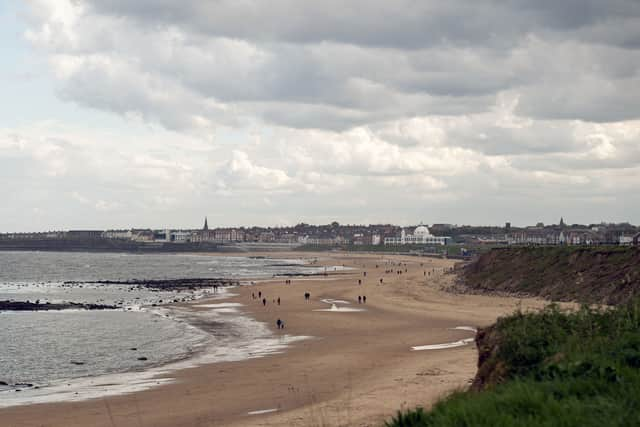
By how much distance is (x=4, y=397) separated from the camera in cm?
2558

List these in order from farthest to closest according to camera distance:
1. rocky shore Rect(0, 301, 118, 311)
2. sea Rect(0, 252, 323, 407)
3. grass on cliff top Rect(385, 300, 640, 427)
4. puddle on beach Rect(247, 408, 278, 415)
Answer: rocky shore Rect(0, 301, 118, 311)
sea Rect(0, 252, 323, 407)
puddle on beach Rect(247, 408, 278, 415)
grass on cliff top Rect(385, 300, 640, 427)

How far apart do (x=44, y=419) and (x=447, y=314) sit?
108ft

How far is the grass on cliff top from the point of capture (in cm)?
863

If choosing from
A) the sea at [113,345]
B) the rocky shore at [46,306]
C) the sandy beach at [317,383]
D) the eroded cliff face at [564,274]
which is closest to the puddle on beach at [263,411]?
the sandy beach at [317,383]

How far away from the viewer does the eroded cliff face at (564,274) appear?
49688 millimetres

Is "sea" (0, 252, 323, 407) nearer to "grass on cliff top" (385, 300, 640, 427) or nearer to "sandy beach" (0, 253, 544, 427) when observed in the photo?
"sandy beach" (0, 253, 544, 427)

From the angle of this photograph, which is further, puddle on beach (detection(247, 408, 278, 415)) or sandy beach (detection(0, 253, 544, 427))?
puddle on beach (detection(247, 408, 278, 415))

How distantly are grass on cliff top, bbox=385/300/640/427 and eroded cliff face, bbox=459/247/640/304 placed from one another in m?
31.9

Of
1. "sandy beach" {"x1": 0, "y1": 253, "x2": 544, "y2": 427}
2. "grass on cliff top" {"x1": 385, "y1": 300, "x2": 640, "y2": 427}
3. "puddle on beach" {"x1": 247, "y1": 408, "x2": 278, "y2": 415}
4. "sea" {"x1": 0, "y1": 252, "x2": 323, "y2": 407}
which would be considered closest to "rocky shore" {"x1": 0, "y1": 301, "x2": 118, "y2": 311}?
"sea" {"x1": 0, "y1": 252, "x2": 323, "y2": 407}

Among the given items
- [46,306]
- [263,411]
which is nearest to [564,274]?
[263,411]

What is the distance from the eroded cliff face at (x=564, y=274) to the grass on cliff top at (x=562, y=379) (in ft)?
105

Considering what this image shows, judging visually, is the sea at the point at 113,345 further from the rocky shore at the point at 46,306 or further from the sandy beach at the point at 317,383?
the rocky shore at the point at 46,306

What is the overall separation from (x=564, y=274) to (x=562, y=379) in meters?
51.1

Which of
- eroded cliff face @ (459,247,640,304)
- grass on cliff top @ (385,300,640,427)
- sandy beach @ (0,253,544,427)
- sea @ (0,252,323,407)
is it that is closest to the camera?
grass on cliff top @ (385,300,640,427)
